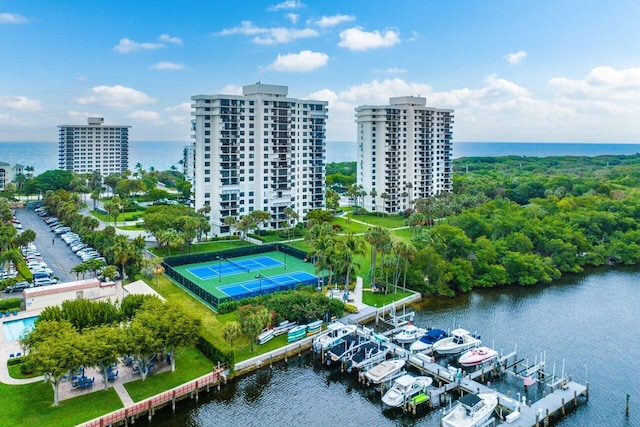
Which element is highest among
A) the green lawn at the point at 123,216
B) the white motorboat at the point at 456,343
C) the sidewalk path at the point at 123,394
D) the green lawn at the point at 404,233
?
the green lawn at the point at 123,216

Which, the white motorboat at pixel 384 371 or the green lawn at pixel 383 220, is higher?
the green lawn at pixel 383 220

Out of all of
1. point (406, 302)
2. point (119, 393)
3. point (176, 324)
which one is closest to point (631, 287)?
point (406, 302)

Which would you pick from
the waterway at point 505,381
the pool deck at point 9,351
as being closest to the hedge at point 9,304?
the pool deck at point 9,351

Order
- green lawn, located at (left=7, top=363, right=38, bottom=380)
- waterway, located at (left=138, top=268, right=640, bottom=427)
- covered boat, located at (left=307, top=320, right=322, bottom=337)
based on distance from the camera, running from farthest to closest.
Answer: covered boat, located at (left=307, top=320, right=322, bottom=337), green lawn, located at (left=7, top=363, right=38, bottom=380), waterway, located at (left=138, top=268, right=640, bottom=427)

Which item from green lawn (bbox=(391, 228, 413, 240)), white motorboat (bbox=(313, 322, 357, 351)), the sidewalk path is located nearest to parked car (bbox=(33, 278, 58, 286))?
the sidewalk path

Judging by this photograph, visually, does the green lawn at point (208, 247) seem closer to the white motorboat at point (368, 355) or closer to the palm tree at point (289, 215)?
the palm tree at point (289, 215)

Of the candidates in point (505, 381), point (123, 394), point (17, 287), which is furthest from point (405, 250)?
point (17, 287)

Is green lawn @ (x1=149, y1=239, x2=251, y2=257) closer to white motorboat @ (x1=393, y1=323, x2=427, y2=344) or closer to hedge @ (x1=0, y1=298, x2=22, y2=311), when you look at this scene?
hedge @ (x1=0, y1=298, x2=22, y2=311)
